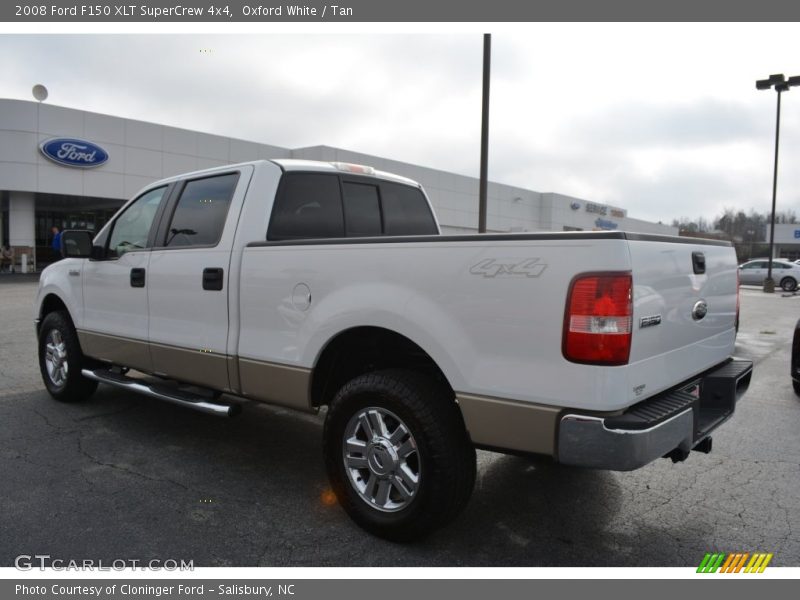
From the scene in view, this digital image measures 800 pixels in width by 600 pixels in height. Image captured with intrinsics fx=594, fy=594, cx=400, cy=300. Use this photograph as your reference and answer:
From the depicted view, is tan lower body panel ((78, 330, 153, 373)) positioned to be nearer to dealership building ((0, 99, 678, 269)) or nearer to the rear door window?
the rear door window

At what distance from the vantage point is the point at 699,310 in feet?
10.5

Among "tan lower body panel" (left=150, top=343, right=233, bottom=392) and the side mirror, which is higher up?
the side mirror

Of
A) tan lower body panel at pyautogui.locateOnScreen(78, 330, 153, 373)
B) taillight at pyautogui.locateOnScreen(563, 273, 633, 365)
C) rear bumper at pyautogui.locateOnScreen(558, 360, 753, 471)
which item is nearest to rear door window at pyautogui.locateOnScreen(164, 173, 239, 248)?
tan lower body panel at pyautogui.locateOnScreen(78, 330, 153, 373)

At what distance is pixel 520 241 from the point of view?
8.53 ft

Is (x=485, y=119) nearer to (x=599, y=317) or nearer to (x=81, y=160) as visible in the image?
(x=599, y=317)

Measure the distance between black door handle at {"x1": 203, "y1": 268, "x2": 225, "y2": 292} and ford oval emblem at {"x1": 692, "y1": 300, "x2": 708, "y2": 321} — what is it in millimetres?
2841

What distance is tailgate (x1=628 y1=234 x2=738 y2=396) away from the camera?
8.52ft

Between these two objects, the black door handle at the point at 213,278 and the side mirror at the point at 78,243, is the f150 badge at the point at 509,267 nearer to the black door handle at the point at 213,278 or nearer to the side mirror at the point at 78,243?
the black door handle at the point at 213,278

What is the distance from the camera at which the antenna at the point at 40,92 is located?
2447 cm

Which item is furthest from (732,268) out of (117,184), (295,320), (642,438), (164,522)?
(117,184)

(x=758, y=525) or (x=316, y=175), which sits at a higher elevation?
(x=316, y=175)

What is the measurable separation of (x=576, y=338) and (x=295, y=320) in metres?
1.70

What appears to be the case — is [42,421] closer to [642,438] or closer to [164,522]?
[164,522]

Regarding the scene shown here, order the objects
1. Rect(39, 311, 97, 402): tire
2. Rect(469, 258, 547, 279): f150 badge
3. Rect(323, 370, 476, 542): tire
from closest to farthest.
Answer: Rect(469, 258, 547, 279): f150 badge → Rect(323, 370, 476, 542): tire → Rect(39, 311, 97, 402): tire
